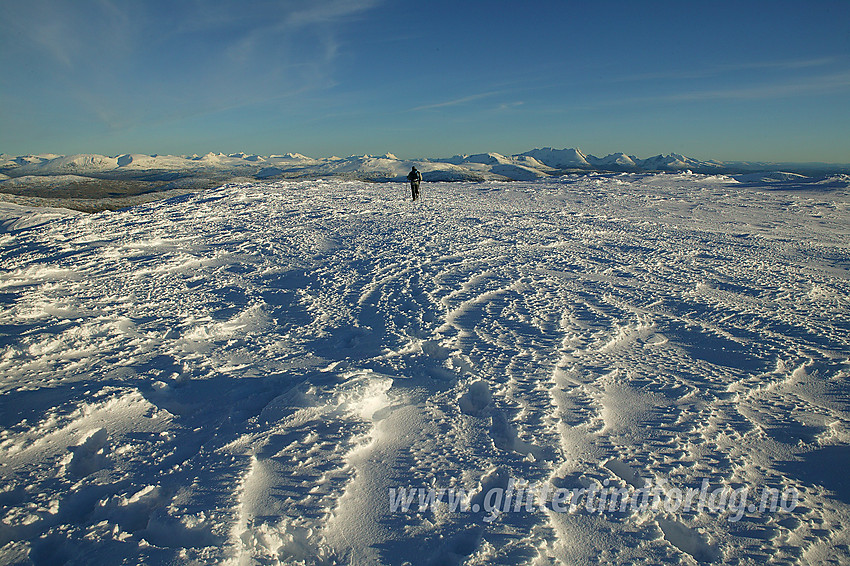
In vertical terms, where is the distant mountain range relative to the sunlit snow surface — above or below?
above

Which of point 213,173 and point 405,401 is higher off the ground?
point 213,173

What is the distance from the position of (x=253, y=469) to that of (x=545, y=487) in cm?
177

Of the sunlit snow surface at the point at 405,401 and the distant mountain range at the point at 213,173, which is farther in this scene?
the distant mountain range at the point at 213,173

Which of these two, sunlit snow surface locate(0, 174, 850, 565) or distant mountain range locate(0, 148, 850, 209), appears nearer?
sunlit snow surface locate(0, 174, 850, 565)

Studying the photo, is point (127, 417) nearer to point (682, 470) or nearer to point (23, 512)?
point (23, 512)

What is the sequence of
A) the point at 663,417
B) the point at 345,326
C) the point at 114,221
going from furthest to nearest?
1. the point at 114,221
2. the point at 345,326
3. the point at 663,417

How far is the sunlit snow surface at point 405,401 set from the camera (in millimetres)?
2100

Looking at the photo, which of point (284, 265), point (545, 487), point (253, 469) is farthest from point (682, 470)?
point (284, 265)

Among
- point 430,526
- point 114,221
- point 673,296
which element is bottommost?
point 430,526

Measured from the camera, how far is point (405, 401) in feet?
10.5

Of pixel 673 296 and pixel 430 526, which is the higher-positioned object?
pixel 673 296

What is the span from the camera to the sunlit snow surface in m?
2.10

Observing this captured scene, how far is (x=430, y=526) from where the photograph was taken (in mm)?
2146

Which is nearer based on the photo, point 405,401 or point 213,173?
point 405,401
